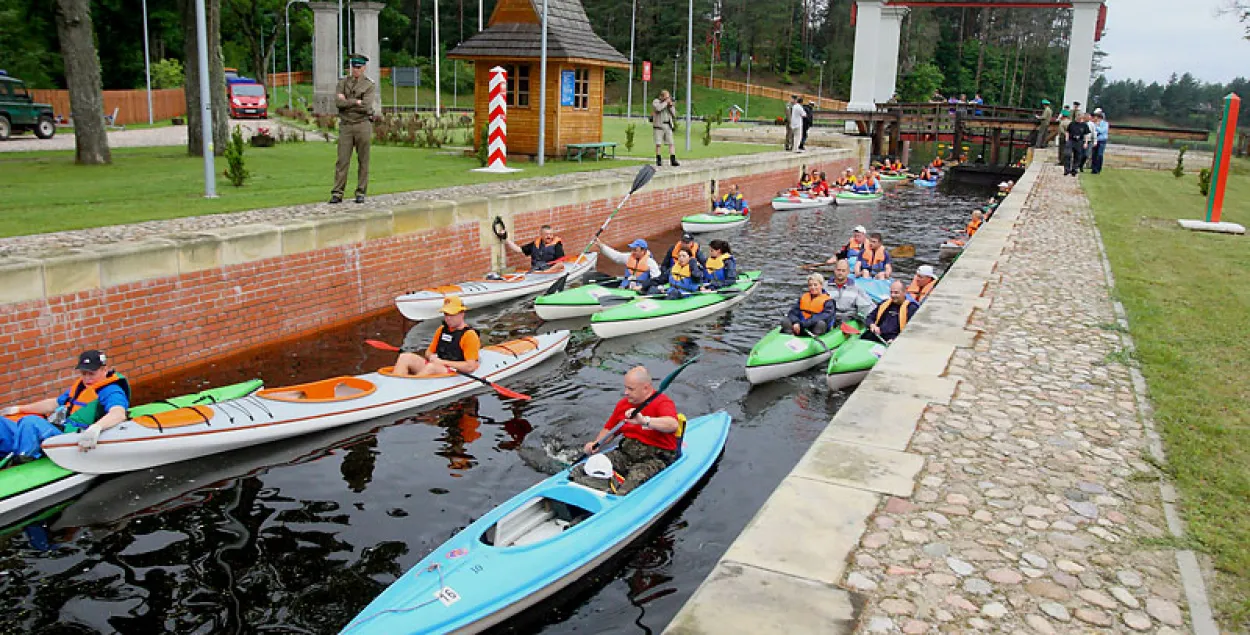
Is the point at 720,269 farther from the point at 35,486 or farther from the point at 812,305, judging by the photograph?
the point at 35,486

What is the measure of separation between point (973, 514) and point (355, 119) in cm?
1155

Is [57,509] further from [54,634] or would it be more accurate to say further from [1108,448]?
[1108,448]

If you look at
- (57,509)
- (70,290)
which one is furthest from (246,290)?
(57,509)

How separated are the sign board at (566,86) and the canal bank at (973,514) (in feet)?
50.4

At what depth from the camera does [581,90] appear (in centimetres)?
2380

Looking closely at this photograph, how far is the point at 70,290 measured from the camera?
9398 millimetres

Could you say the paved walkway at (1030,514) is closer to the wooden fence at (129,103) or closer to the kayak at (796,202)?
the kayak at (796,202)

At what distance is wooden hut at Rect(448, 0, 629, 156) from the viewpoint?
73.0ft

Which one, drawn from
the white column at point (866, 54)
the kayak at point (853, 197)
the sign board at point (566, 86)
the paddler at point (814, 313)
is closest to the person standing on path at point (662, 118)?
the sign board at point (566, 86)

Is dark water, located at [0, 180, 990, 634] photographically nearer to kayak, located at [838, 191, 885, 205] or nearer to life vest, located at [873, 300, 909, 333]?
life vest, located at [873, 300, 909, 333]

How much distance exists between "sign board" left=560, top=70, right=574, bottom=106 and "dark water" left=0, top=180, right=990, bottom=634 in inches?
476

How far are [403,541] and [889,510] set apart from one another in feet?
11.9

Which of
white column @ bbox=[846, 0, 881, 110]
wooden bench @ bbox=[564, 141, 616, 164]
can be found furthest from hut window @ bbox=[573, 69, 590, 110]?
white column @ bbox=[846, 0, 881, 110]

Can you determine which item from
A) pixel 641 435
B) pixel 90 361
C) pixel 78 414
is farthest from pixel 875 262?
pixel 78 414
